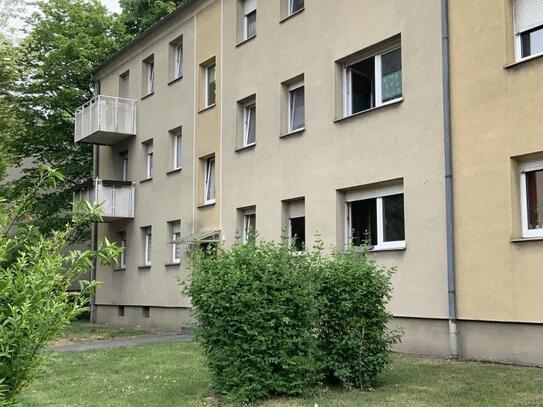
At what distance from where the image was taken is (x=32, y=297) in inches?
114

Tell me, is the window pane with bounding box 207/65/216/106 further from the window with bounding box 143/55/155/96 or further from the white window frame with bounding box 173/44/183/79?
the window with bounding box 143/55/155/96

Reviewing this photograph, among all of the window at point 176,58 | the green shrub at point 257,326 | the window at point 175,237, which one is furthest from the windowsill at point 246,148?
the green shrub at point 257,326

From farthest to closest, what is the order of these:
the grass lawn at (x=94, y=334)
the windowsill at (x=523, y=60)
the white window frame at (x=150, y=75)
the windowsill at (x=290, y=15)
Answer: the white window frame at (x=150, y=75) < the grass lawn at (x=94, y=334) < the windowsill at (x=290, y=15) < the windowsill at (x=523, y=60)

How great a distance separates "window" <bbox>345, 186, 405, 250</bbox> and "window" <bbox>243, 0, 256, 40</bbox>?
663cm

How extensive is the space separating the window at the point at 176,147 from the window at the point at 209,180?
77.4 inches

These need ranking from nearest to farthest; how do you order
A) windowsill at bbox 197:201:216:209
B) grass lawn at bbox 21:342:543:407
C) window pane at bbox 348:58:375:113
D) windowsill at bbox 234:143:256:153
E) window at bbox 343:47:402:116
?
grass lawn at bbox 21:342:543:407, window at bbox 343:47:402:116, window pane at bbox 348:58:375:113, windowsill at bbox 234:143:256:153, windowsill at bbox 197:201:216:209

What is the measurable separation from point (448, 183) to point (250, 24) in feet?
30.4

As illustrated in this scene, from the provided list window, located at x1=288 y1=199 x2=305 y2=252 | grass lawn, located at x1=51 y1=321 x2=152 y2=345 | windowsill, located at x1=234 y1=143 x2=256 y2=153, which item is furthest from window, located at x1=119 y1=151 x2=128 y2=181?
window, located at x1=288 y1=199 x2=305 y2=252

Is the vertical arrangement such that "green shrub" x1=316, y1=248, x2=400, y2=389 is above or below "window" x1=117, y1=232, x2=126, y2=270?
below

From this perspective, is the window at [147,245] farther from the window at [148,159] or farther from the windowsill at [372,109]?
the windowsill at [372,109]

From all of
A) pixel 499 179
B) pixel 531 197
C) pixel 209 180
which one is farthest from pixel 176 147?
pixel 531 197

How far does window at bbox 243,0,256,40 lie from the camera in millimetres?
17719

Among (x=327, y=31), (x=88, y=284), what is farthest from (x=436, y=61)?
(x=88, y=284)

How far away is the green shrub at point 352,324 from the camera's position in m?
7.52
